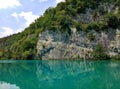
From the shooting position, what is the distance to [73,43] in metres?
56.1

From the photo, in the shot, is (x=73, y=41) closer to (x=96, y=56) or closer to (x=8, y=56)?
(x=96, y=56)

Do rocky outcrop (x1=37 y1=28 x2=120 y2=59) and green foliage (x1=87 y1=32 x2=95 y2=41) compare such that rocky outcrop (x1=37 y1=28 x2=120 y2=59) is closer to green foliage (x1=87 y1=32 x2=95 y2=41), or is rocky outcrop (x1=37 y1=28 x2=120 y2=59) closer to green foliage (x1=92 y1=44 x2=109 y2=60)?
green foliage (x1=87 y1=32 x2=95 y2=41)

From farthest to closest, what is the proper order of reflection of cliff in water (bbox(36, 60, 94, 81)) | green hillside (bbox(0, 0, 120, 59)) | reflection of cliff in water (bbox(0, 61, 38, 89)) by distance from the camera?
green hillside (bbox(0, 0, 120, 59)) < reflection of cliff in water (bbox(36, 60, 94, 81)) < reflection of cliff in water (bbox(0, 61, 38, 89))

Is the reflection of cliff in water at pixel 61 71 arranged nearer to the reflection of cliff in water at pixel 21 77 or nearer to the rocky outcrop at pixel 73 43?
the reflection of cliff in water at pixel 21 77

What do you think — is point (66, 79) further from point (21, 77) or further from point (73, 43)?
point (73, 43)

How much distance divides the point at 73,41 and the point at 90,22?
16.9 feet

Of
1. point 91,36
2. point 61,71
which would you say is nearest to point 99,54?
point 91,36

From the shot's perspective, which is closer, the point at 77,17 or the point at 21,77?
the point at 21,77

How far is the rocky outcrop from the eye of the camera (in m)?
52.1

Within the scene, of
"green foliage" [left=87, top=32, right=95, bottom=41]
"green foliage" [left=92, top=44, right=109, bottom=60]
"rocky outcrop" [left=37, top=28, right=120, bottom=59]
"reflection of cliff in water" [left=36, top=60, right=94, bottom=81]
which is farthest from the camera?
"green foliage" [left=87, top=32, right=95, bottom=41]

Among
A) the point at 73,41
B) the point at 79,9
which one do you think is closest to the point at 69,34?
the point at 73,41

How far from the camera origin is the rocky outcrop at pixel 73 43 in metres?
52.1

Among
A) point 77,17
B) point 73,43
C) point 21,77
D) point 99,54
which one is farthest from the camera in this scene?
point 77,17

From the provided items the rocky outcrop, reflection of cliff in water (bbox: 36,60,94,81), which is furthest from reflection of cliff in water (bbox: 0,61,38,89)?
the rocky outcrop
